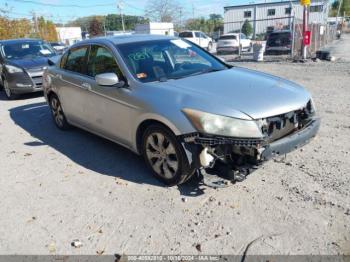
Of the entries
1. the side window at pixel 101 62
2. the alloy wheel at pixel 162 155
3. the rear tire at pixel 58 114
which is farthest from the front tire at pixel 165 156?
the rear tire at pixel 58 114

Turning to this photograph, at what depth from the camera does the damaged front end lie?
3.30 metres

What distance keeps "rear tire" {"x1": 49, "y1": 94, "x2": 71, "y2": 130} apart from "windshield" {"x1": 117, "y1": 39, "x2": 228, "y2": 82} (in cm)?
226

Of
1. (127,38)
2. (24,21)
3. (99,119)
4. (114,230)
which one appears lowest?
(114,230)

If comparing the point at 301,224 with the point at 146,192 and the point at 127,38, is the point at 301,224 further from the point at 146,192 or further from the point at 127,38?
the point at 127,38

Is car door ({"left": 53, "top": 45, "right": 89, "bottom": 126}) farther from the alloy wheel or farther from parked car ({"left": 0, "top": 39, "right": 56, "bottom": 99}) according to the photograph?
parked car ({"left": 0, "top": 39, "right": 56, "bottom": 99})

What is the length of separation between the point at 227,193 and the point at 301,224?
87 cm

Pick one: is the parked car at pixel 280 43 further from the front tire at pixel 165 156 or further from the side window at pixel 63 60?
the front tire at pixel 165 156

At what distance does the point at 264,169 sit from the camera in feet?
14.0

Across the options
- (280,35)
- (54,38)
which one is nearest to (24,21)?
(54,38)

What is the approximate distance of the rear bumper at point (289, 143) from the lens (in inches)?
131

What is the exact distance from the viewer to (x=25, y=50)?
10.6 m

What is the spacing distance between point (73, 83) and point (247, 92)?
2887 millimetres

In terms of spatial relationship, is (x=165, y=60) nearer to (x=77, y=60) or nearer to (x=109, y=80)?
(x=109, y=80)

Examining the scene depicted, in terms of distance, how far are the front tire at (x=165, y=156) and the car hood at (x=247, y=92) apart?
51cm
